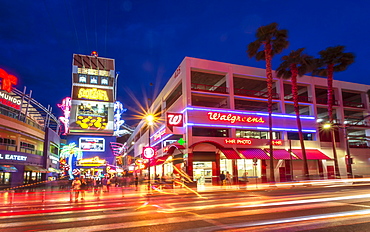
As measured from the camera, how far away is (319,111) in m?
45.2

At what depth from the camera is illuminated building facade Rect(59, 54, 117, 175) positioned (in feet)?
208

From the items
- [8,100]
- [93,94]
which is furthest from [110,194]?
[93,94]

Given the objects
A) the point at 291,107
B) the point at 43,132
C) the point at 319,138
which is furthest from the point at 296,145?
the point at 43,132

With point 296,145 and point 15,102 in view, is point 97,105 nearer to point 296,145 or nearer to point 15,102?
point 15,102

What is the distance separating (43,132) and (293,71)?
43741mm

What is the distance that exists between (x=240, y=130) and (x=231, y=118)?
2.66 m

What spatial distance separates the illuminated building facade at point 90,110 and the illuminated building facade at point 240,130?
90.1 feet

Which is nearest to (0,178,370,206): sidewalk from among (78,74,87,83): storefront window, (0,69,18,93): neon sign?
(0,69,18,93): neon sign

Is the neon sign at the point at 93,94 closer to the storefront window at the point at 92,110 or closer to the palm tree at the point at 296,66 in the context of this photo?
the storefront window at the point at 92,110

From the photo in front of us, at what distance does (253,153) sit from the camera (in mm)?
32781

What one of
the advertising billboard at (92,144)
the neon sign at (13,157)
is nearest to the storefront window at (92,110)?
the advertising billboard at (92,144)

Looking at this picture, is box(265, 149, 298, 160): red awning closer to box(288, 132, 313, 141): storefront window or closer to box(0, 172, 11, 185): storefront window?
box(288, 132, 313, 141): storefront window

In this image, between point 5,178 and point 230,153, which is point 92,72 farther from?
point 230,153

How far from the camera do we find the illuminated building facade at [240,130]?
32031 millimetres
